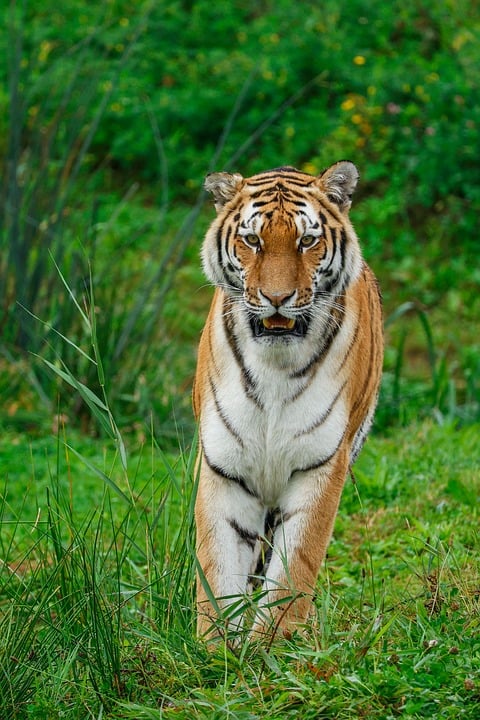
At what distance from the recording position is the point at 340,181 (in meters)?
4.10

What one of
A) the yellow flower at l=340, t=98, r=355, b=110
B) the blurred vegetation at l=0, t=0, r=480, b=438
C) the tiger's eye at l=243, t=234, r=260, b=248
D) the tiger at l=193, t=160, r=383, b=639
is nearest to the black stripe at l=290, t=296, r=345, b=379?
the tiger at l=193, t=160, r=383, b=639

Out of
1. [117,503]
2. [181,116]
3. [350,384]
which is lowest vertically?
[117,503]

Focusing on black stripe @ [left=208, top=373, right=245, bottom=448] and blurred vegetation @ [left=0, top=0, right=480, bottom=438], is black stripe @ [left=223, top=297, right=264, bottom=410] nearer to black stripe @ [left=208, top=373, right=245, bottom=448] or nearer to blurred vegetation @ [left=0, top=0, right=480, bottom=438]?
black stripe @ [left=208, top=373, right=245, bottom=448]

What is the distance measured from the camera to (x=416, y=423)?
260 inches

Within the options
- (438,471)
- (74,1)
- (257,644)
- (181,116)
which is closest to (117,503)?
(438,471)

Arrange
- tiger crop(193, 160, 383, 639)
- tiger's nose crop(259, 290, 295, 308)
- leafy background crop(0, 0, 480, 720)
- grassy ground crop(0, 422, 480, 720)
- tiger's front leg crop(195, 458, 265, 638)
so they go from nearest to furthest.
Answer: grassy ground crop(0, 422, 480, 720)
leafy background crop(0, 0, 480, 720)
tiger's nose crop(259, 290, 295, 308)
tiger crop(193, 160, 383, 639)
tiger's front leg crop(195, 458, 265, 638)

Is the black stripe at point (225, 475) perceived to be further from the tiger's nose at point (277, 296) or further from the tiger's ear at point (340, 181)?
the tiger's ear at point (340, 181)

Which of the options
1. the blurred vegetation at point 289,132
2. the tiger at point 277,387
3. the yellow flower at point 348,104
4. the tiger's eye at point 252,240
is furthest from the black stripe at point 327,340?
the yellow flower at point 348,104

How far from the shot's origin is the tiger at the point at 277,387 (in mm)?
3807

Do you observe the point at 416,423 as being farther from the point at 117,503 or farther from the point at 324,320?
the point at 324,320

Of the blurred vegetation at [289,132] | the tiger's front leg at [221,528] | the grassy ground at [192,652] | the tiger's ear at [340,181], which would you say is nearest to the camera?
the grassy ground at [192,652]

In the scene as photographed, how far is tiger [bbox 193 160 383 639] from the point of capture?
3807mm

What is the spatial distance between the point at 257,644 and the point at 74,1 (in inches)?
404

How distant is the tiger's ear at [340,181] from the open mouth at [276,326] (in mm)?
515
